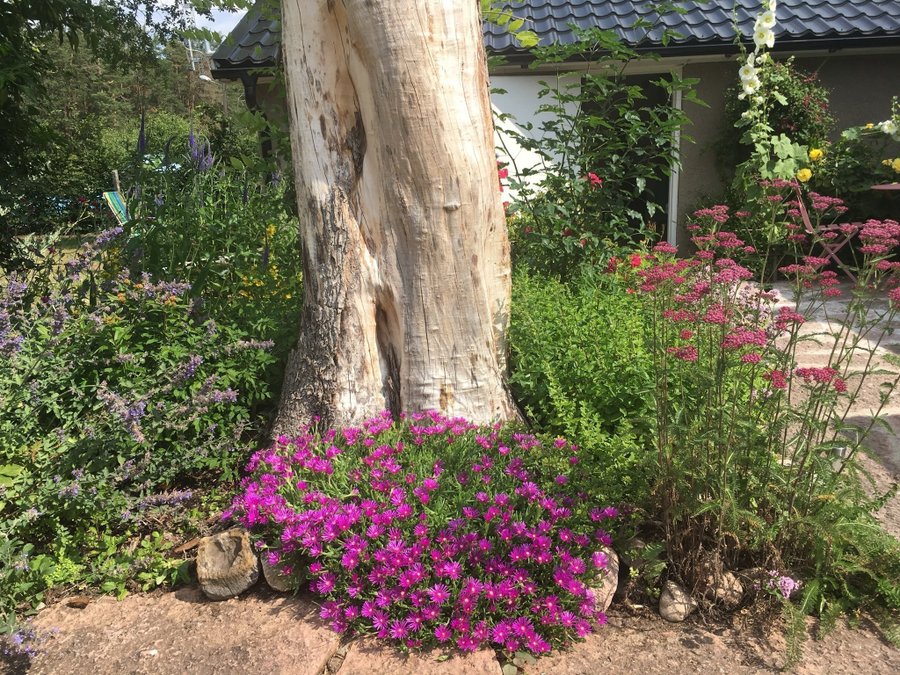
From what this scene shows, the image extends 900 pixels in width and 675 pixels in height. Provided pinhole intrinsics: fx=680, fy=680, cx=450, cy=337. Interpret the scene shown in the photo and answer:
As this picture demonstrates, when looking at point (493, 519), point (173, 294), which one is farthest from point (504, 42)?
point (493, 519)

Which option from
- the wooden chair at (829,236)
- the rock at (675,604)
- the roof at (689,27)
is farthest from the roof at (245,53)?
the rock at (675,604)

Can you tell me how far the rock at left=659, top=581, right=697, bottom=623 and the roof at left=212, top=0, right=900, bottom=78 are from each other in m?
6.50

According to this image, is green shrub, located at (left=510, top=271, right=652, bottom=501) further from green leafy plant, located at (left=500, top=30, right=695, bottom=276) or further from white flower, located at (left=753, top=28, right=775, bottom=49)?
white flower, located at (left=753, top=28, right=775, bottom=49)

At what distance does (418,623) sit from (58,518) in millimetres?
1573

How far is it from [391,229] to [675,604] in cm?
192

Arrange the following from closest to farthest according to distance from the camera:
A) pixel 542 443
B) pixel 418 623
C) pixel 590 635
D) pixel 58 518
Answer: pixel 418 623 < pixel 590 635 < pixel 58 518 < pixel 542 443

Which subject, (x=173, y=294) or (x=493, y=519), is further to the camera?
(x=173, y=294)

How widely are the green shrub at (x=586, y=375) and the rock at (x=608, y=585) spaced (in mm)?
327

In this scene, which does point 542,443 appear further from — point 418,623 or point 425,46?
point 425,46

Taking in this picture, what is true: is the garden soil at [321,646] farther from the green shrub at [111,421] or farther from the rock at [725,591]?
the green shrub at [111,421]

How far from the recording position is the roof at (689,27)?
7766 millimetres

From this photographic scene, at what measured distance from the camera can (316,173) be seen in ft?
10.3

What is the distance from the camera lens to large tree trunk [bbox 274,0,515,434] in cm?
294

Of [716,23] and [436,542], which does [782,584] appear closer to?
[436,542]
